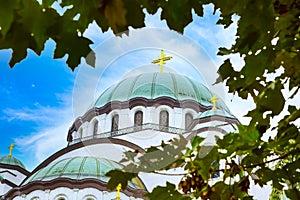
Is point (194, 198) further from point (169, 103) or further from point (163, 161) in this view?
point (169, 103)

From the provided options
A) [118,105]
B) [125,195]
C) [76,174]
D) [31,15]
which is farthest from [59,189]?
[31,15]

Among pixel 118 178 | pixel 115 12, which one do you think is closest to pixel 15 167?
pixel 118 178

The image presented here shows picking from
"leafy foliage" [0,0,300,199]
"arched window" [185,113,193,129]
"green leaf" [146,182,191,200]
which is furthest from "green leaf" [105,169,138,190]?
"arched window" [185,113,193,129]

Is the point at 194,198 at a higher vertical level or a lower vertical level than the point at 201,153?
lower

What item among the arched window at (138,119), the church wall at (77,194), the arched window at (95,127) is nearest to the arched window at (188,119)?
the arched window at (138,119)

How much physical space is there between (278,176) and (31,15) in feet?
5.14

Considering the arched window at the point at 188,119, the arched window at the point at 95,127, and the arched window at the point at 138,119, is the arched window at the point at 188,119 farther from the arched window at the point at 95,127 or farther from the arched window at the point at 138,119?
the arched window at the point at 95,127

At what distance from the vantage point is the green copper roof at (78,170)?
18.5m

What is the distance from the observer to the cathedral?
18203 mm

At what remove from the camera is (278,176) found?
7.32 feet

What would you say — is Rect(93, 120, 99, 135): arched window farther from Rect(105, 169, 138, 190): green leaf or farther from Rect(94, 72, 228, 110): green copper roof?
Rect(105, 169, 138, 190): green leaf

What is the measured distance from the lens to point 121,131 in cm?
2253

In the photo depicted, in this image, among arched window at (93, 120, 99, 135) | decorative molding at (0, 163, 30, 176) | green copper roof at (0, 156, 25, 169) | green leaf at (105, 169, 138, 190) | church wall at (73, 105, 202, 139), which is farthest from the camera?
green copper roof at (0, 156, 25, 169)

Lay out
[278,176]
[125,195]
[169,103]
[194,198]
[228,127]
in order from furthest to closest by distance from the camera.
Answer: [169,103], [228,127], [125,195], [278,176], [194,198]
